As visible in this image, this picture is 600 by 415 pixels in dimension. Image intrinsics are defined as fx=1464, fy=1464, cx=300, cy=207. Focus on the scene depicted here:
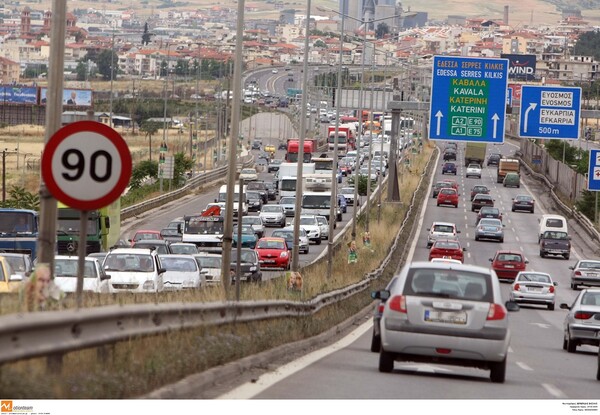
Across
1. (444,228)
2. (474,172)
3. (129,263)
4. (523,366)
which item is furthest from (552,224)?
(474,172)

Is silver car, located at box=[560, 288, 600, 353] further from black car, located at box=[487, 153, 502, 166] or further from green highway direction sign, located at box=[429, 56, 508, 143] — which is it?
black car, located at box=[487, 153, 502, 166]

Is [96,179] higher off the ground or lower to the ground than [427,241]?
higher

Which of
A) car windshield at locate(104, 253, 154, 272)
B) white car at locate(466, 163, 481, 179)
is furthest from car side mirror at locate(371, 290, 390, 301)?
white car at locate(466, 163, 481, 179)

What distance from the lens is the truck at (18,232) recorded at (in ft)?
129

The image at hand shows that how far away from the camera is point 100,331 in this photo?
1164cm

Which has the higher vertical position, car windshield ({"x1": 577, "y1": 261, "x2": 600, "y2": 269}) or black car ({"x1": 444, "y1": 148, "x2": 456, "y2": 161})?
black car ({"x1": 444, "y1": 148, "x2": 456, "y2": 161})

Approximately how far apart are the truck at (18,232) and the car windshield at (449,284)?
22.6 metres

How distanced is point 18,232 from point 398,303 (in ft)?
78.1

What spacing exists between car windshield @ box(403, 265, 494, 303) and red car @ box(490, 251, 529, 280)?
3714 cm

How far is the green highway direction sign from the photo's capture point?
163ft

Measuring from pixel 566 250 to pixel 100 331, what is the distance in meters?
58.0
